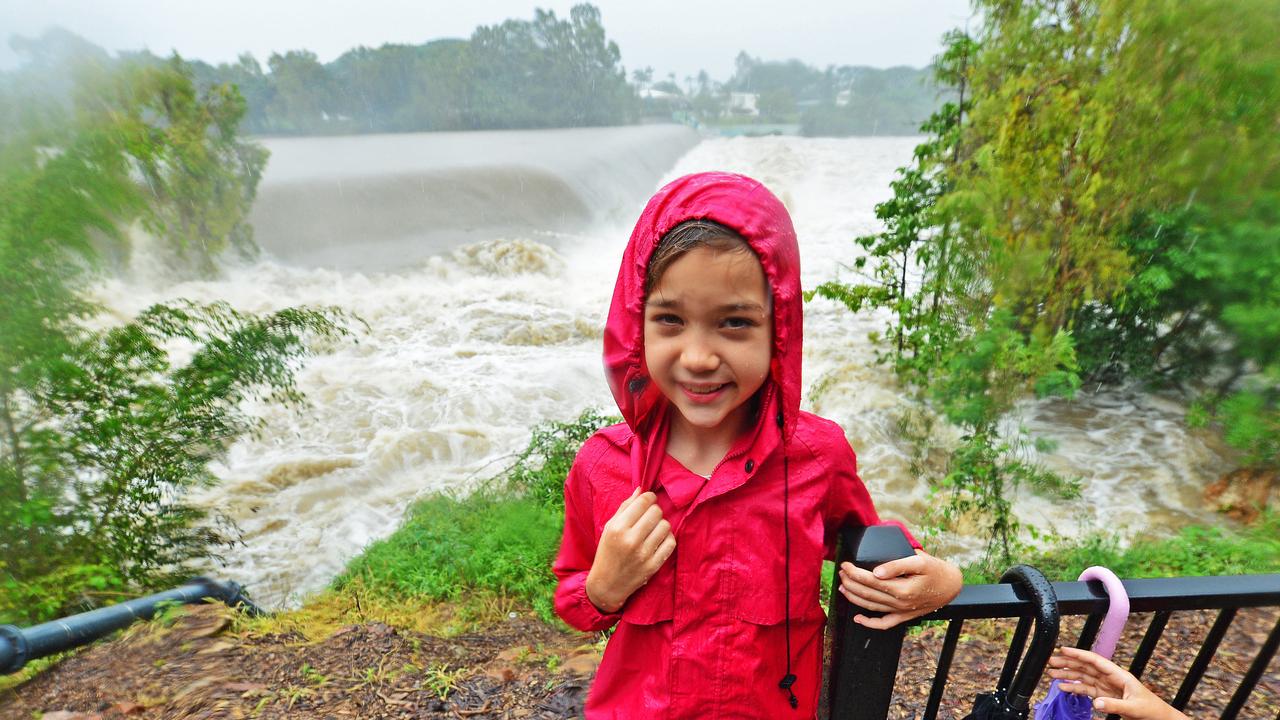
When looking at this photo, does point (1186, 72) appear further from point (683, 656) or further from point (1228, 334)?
point (683, 656)

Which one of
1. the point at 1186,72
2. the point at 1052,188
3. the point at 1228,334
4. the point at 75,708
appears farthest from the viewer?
the point at 1228,334

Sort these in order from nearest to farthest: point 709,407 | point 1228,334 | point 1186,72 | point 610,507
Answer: point 709,407, point 610,507, point 1186,72, point 1228,334

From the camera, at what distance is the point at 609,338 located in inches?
44.8

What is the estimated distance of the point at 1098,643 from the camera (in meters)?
1.08

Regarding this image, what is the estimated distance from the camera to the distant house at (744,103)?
81.0 feet

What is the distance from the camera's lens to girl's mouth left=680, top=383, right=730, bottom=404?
101cm

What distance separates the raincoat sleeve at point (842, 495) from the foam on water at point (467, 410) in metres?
4.62

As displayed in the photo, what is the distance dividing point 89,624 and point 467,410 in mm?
5183

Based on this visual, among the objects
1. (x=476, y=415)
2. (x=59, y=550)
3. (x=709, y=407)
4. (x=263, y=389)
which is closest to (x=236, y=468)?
(x=263, y=389)

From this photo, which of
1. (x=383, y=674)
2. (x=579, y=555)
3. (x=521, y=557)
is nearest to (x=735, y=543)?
(x=579, y=555)

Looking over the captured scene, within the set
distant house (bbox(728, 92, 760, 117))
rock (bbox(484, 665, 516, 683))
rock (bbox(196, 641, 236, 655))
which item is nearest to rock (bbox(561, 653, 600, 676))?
rock (bbox(484, 665, 516, 683))

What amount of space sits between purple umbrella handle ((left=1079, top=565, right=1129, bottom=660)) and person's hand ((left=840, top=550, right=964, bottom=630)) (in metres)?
0.26

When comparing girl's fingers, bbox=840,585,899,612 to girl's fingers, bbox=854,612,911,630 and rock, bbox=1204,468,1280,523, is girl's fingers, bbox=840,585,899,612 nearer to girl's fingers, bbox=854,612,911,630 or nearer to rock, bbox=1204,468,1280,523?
girl's fingers, bbox=854,612,911,630

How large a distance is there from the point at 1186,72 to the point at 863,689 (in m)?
6.11
